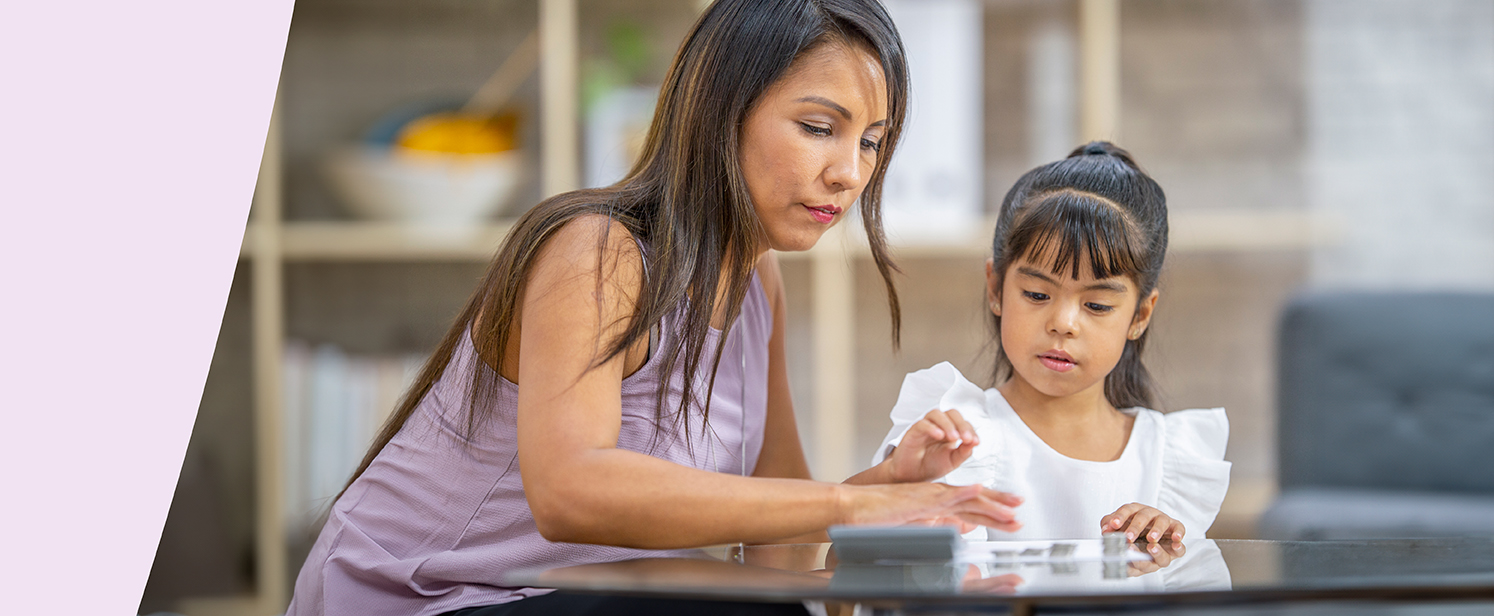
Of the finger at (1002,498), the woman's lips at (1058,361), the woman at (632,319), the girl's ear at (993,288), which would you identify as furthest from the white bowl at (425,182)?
the finger at (1002,498)

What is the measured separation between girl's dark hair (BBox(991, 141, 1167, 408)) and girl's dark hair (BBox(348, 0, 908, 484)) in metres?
0.22

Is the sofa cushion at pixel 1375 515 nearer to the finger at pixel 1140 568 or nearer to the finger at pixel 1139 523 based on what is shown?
the finger at pixel 1139 523

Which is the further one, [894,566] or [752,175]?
[752,175]

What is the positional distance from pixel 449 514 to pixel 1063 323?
616mm

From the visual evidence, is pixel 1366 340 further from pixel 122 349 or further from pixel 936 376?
pixel 122 349

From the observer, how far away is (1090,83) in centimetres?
226

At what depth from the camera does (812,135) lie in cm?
105

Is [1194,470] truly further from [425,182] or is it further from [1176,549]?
[425,182]

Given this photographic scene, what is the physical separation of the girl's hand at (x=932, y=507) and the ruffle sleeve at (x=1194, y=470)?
0.35 meters

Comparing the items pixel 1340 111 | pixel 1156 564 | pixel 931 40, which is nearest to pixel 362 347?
pixel 931 40

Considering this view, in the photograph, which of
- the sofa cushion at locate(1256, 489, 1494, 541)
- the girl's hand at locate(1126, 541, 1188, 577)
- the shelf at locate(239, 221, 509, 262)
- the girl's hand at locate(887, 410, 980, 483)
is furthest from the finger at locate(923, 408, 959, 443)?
the shelf at locate(239, 221, 509, 262)

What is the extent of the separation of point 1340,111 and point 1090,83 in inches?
28.9

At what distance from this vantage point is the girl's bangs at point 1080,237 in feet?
3.78

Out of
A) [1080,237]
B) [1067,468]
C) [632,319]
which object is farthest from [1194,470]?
[632,319]
